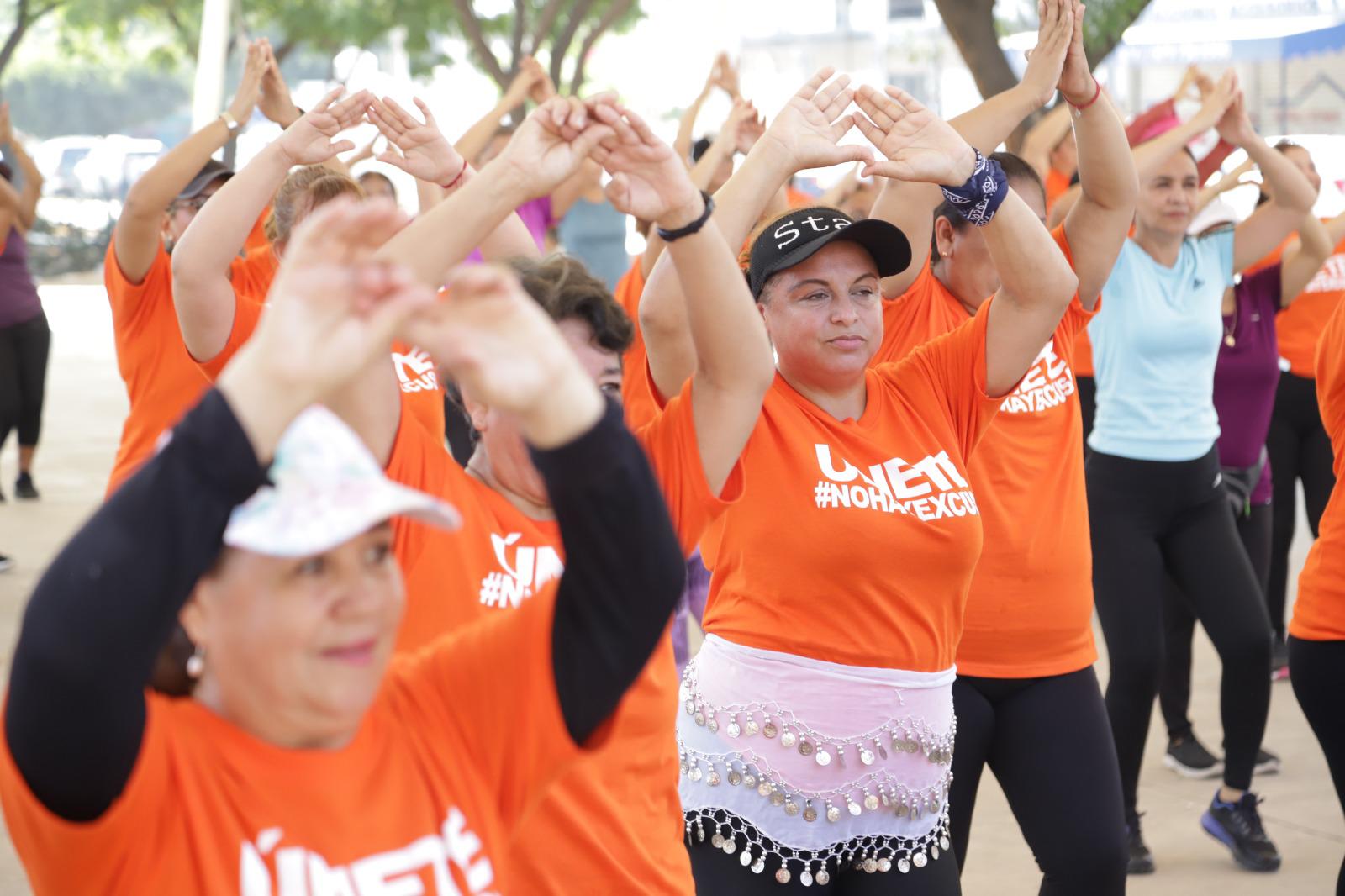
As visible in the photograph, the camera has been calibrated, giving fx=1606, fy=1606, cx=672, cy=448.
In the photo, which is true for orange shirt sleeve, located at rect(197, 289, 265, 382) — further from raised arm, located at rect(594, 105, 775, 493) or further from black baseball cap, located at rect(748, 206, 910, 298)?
raised arm, located at rect(594, 105, 775, 493)

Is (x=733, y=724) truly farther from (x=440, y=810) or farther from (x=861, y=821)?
(x=440, y=810)

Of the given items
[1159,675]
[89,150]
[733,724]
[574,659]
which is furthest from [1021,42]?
[89,150]

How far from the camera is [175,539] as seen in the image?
1.53 metres

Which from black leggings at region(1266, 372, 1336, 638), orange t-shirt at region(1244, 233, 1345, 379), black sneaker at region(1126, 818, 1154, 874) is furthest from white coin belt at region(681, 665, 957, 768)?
orange t-shirt at region(1244, 233, 1345, 379)

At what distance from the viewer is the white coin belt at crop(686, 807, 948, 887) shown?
3197 mm

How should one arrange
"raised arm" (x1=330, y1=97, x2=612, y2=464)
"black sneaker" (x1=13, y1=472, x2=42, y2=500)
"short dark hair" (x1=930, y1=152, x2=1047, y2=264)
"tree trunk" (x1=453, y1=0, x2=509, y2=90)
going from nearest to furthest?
"raised arm" (x1=330, y1=97, x2=612, y2=464) → "short dark hair" (x1=930, y1=152, x2=1047, y2=264) → "black sneaker" (x1=13, y1=472, x2=42, y2=500) → "tree trunk" (x1=453, y1=0, x2=509, y2=90)

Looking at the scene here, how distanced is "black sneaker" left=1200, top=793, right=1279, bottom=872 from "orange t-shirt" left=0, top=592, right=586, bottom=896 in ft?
12.7

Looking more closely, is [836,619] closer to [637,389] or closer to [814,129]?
[637,389]

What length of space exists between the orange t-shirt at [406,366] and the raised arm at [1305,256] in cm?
346

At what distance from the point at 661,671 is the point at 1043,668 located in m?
1.44

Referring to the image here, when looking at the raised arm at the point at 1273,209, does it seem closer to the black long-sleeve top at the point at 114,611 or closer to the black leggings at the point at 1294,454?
the black leggings at the point at 1294,454

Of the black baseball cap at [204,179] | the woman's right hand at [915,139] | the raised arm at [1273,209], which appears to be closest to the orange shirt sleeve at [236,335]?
the black baseball cap at [204,179]

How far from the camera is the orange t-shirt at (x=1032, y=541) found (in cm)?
384

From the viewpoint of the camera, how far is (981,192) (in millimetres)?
3309
